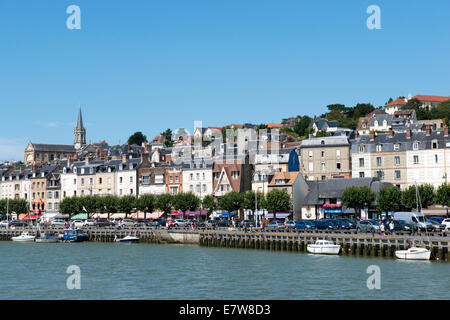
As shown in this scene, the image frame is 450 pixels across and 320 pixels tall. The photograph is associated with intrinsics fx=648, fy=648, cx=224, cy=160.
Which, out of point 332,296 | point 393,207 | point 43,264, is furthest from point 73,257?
point 393,207

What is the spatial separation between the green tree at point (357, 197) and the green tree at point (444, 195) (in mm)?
9240

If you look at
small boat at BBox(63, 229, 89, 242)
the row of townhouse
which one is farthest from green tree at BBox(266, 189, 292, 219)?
small boat at BBox(63, 229, 89, 242)

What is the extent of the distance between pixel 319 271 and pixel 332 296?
11.6 m

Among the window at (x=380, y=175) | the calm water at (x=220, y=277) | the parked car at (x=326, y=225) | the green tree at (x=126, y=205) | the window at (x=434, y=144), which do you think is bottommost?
the calm water at (x=220, y=277)

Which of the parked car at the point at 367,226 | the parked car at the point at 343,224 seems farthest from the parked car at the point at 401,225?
the parked car at the point at 343,224

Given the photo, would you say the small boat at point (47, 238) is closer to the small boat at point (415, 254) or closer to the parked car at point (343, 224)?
the parked car at point (343, 224)

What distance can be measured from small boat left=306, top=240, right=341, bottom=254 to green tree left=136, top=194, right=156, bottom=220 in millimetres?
50350

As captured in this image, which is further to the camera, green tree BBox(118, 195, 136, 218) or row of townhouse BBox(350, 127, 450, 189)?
green tree BBox(118, 195, 136, 218)

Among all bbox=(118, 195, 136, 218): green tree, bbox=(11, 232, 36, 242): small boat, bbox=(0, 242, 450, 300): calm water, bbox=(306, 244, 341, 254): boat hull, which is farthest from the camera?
bbox=(118, 195, 136, 218): green tree

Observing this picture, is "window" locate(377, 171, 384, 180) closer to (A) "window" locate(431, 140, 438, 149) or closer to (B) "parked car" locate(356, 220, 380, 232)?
(A) "window" locate(431, 140, 438, 149)

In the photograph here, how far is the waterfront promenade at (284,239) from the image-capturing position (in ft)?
191

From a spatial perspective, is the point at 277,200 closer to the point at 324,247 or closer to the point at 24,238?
the point at 324,247

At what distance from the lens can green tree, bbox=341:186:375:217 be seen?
8900 cm
